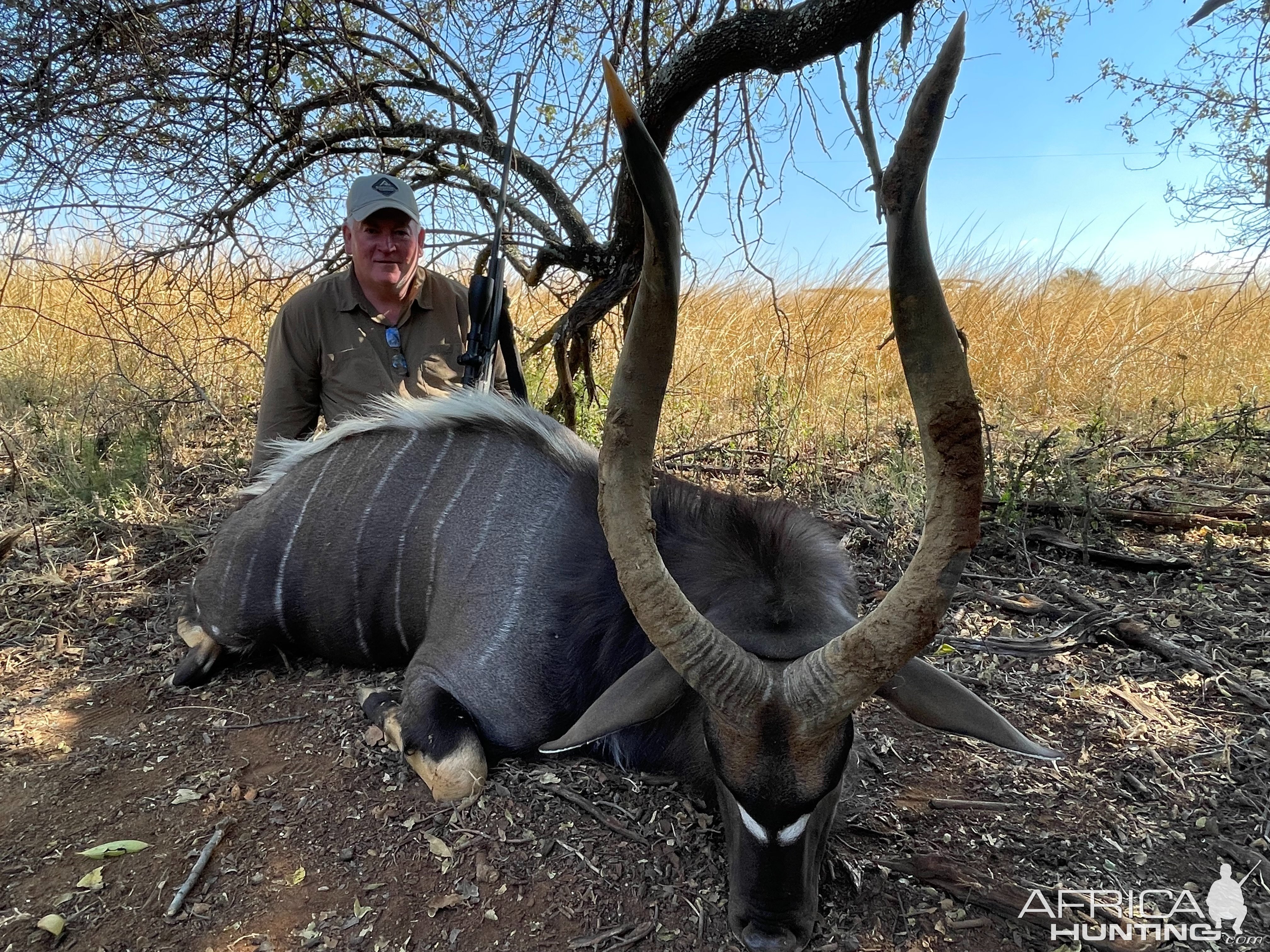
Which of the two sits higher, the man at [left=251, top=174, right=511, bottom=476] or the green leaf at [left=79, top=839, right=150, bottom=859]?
the man at [left=251, top=174, right=511, bottom=476]

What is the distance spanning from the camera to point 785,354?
23.4 feet

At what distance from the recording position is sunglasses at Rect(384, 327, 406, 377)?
476 centimetres

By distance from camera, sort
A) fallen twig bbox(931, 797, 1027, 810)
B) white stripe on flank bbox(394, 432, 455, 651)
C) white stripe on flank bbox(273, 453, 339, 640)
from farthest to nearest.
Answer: white stripe on flank bbox(273, 453, 339, 640) → white stripe on flank bbox(394, 432, 455, 651) → fallen twig bbox(931, 797, 1027, 810)

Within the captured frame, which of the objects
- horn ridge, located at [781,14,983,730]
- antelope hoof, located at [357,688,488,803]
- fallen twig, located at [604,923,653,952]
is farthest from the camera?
antelope hoof, located at [357,688,488,803]

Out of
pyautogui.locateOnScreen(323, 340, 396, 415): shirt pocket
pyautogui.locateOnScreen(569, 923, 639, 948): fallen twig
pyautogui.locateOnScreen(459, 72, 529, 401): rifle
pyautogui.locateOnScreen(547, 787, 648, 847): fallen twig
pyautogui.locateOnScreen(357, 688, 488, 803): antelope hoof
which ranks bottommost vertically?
pyautogui.locateOnScreen(569, 923, 639, 948): fallen twig

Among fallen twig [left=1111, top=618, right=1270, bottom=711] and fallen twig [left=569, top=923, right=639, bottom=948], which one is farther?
fallen twig [left=1111, top=618, right=1270, bottom=711]

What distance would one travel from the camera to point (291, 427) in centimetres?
472

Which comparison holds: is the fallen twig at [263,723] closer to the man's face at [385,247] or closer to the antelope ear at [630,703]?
the antelope ear at [630,703]

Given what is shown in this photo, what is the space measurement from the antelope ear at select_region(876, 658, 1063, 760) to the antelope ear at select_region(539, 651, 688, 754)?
1.94 feet

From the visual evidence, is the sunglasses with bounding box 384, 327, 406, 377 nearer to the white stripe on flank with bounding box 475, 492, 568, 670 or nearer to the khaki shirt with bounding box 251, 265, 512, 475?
the khaki shirt with bounding box 251, 265, 512, 475

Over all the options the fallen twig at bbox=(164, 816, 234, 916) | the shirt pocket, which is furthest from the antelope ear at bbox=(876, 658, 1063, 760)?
the shirt pocket

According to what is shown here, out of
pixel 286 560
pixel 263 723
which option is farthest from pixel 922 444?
pixel 286 560

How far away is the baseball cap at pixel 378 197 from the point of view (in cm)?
450

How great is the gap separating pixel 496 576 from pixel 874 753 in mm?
1574
